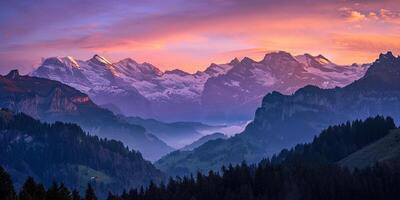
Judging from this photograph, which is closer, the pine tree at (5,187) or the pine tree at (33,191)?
the pine tree at (5,187)

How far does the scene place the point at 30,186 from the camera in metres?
184

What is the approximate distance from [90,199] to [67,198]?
1415 centimetres

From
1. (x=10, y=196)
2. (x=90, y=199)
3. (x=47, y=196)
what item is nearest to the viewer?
(x=10, y=196)

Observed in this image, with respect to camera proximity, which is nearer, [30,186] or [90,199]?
[30,186]

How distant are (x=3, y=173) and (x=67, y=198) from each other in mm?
18183

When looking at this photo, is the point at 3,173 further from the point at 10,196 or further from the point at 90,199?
the point at 90,199

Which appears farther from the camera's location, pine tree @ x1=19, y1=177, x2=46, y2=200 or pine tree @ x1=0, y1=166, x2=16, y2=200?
pine tree @ x1=19, y1=177, x2=46, y2=200

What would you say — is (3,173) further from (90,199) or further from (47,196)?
(90,199)

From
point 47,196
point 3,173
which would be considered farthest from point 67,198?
point 3,173

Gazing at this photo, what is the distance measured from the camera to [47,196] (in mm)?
183250

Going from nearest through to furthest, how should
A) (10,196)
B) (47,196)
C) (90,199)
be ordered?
(10,196) < (47,196) < (90,199)

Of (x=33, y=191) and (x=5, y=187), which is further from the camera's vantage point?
(x=33, y=191)

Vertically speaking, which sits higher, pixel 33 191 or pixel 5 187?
pixel 5 187

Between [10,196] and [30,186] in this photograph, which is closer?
[10,196]
